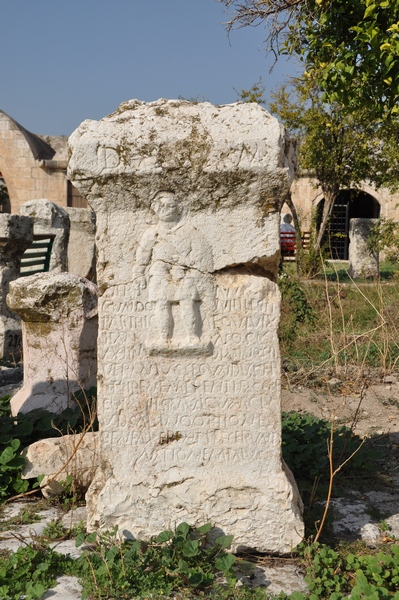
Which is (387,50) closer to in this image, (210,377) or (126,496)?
(210,377)

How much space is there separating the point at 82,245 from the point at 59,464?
8.48m

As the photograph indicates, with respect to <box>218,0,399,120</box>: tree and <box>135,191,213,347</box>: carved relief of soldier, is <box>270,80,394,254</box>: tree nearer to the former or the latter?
<box>218,0,399,120</box>: tree

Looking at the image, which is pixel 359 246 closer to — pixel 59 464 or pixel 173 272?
pixel 59 464

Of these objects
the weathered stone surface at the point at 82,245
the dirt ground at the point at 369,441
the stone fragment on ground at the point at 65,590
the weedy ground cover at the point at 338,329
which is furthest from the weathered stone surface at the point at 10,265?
the stone fragment on ground at the point at 65,590

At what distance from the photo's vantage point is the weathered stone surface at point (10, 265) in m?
7.21

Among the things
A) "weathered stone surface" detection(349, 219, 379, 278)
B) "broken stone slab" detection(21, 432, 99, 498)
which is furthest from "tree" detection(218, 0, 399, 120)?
"weathered stone surface" detection(349, 219, 379, 278)

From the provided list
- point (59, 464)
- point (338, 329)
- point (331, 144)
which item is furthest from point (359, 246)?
point (59, 464)

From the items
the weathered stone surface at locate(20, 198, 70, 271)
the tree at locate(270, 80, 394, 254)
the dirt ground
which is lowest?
the dirt ground

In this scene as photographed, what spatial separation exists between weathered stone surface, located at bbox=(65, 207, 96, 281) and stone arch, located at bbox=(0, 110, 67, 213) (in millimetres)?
5542

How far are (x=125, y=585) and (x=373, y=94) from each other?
185 inches

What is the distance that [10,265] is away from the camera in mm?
7473

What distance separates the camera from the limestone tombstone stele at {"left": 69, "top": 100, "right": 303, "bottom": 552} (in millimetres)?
2951

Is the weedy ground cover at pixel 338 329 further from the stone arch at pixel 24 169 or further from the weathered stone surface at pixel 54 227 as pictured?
the stone arch at pixel 24 169

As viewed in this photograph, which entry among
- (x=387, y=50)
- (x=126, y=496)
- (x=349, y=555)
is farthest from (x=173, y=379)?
(x=387, y=50)
